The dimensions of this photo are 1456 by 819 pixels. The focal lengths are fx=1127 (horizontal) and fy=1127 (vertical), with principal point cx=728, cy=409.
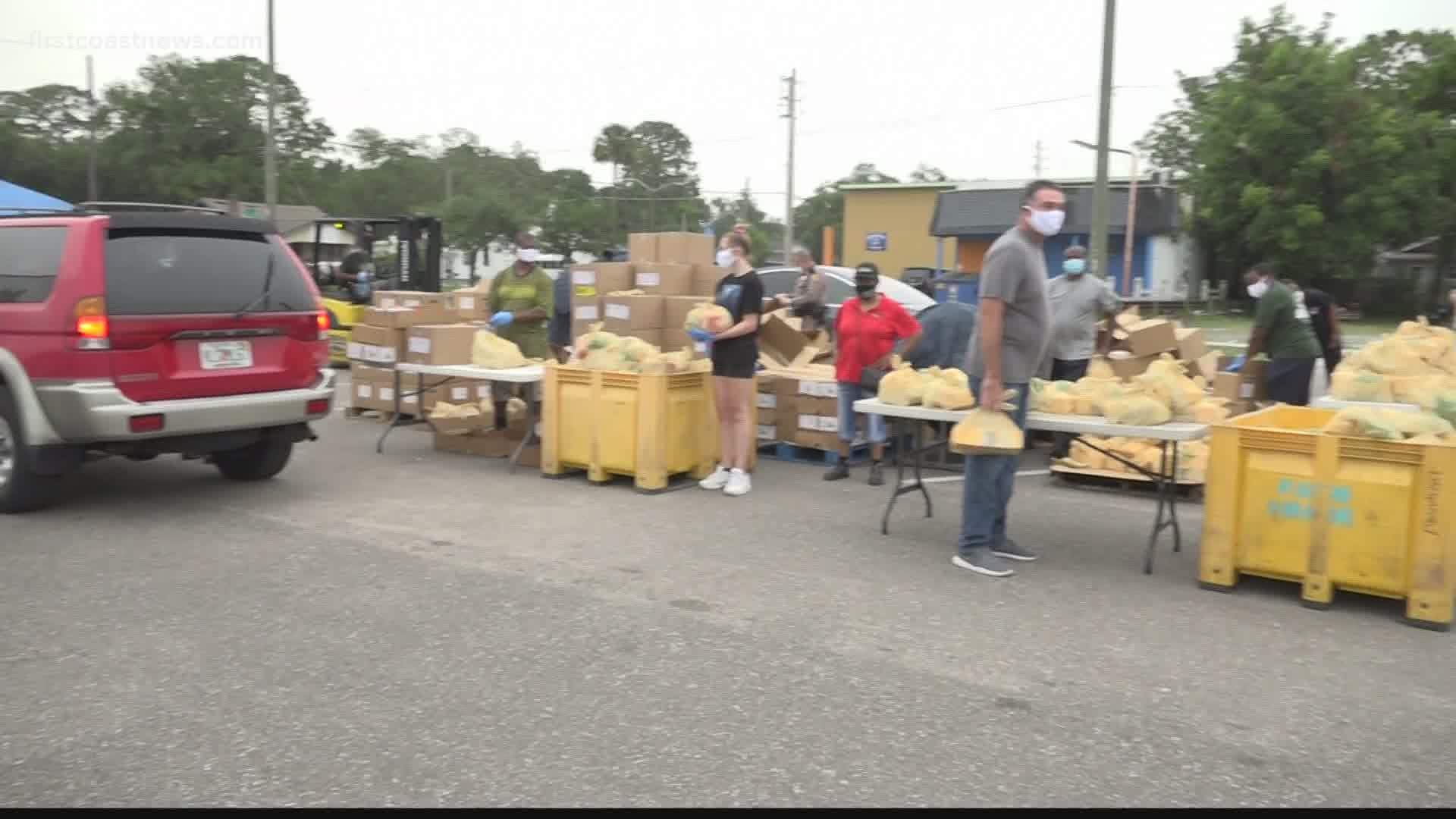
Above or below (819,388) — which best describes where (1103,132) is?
above

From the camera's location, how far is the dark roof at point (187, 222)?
281 inches

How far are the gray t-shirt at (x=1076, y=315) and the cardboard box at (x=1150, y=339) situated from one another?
1.74 meters

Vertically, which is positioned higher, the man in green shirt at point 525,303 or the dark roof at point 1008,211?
the dark roof at point 1008,211

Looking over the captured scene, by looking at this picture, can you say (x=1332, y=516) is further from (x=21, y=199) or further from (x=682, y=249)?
(x=21, y=199)

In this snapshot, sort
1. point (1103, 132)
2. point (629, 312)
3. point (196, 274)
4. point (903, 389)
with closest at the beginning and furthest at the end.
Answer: point (903, 389) → point (196, 274) → point (629, 312) → point (1103, 132)

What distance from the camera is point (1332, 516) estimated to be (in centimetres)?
566

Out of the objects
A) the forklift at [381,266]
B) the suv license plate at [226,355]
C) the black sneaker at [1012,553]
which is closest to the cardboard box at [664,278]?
the suv license plate at [226,355]

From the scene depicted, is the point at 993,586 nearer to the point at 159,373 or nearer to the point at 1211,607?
the point at 1211,607

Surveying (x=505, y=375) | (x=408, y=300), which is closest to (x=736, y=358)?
(x=505, y=375)

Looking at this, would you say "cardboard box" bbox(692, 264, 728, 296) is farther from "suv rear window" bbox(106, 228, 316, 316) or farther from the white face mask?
the white face mask

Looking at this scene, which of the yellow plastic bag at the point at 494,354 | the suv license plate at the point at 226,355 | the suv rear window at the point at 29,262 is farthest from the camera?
the yellow plastic bag at the point at 494,354

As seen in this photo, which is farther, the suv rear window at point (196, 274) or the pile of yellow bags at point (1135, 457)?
the pile of yellow bags at point (1135, 457)

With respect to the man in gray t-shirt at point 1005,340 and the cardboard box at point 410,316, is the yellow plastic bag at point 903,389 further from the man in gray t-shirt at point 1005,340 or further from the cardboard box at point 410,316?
the cardboard box at point 410,316

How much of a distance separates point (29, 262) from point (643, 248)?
7.01m
